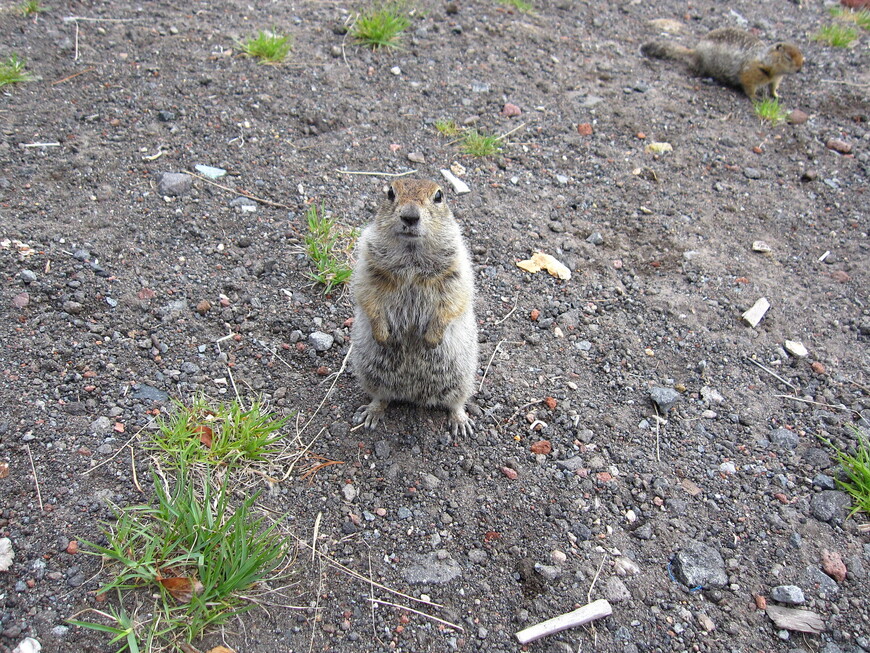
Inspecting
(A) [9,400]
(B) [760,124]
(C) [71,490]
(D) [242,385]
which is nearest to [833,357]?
(B) [760,124]

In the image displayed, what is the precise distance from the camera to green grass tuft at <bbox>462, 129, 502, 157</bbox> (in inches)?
216

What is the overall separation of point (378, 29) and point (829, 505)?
5.37 metres

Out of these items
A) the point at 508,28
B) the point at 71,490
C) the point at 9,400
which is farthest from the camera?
the point at 508,28

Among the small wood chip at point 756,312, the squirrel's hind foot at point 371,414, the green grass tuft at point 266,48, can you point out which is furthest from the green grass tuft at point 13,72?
the small wood chip at point 756,312

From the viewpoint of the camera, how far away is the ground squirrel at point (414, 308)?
3301 millimetres

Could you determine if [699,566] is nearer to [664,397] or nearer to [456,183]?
[664,397]

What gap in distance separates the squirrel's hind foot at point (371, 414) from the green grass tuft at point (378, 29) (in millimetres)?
4007

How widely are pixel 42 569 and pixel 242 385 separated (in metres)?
1.34

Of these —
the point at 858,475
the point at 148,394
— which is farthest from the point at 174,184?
the point at 858,475

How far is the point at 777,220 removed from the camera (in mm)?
5305

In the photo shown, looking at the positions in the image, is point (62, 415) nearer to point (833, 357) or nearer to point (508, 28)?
point (833, 357)

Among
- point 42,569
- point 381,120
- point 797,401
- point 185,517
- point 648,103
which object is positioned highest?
point 648,103

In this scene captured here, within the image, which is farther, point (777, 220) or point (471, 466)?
point (777, 220)

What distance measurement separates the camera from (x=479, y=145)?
5504 millimetres
